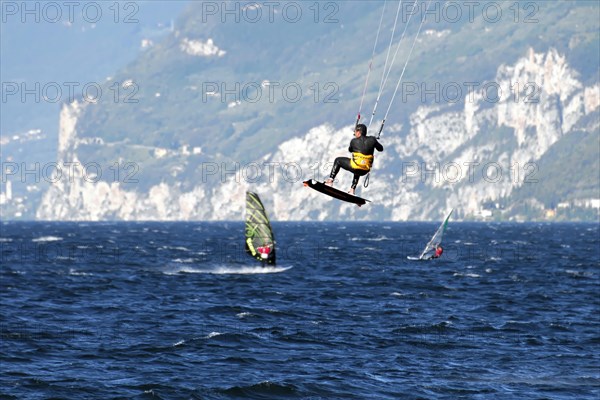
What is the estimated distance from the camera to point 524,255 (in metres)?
179

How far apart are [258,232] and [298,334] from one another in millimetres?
54189

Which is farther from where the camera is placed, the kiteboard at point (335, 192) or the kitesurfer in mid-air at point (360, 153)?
the kiteboard at point (335, 192)

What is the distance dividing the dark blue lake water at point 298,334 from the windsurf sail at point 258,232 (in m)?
3.41

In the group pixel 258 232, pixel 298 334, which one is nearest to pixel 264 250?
pixel 258 232

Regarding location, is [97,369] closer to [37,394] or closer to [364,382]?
[37,394]

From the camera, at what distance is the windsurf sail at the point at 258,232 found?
425 feet

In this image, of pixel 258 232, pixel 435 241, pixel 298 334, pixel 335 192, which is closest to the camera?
pixel 335 192

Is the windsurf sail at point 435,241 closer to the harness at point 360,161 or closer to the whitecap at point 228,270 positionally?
the whitecap at point 228,270

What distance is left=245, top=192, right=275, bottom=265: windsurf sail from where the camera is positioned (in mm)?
129625

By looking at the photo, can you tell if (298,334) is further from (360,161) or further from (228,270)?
(228,270)

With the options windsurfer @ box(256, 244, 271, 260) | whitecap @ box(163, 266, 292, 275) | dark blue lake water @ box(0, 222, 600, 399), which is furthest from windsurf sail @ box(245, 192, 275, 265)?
dark blue lake water @ box(0, 222, 600, 399)

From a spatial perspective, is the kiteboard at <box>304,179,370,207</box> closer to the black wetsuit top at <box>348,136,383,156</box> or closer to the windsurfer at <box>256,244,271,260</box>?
the black wetsuit top at <box>348,136,383,156</box>

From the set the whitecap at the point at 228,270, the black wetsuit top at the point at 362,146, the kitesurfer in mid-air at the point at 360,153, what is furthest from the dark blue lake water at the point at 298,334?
the black wetsuit top at the point at 362,146

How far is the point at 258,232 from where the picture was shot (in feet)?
432
